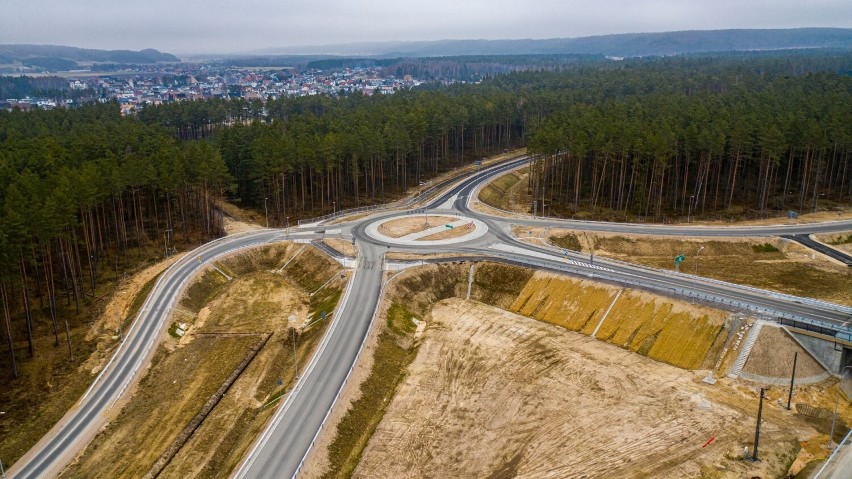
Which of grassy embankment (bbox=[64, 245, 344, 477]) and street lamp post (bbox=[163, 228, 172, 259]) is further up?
street lamp post (bbox=[163, 228, 172, 259])

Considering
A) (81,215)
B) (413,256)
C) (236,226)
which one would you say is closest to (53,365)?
(81,215)

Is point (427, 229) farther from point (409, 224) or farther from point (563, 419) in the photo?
point (563, 419)

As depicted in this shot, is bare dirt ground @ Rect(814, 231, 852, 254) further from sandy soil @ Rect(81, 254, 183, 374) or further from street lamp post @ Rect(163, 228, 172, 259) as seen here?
street lamp post @ Rect(163, 228, 172, 259)

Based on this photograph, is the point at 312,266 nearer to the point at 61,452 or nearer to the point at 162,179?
the point at 162,179

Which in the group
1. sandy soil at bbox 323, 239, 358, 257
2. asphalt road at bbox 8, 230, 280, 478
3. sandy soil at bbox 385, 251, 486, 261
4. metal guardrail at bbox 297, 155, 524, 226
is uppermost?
metal guardrail at bbox 297, 155, 524, 226

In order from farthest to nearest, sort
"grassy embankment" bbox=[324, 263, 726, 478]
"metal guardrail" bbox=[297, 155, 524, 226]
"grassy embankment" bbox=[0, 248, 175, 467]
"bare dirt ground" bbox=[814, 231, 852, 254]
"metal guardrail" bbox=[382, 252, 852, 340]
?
"metal guardrail" bbox=[297, 155, 524, 226] → "bare dirt ground" bbox=[814, 231, 852, 254] → "metal guardrail" bbox=[382, 252, 852, 340] → "grassy embankment" bbox=[0, 248, 175, 467] → "grassy embankment" bbox=[324, 263, 726, 478]

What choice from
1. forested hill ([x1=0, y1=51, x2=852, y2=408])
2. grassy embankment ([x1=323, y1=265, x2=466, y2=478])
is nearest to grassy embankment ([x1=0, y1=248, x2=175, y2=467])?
forested hill ([x1=0, y1=51, x2=852, y2=408])
